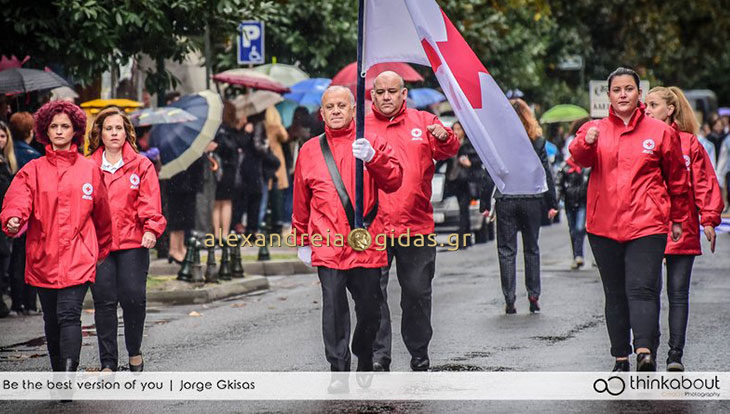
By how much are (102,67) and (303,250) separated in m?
9.35

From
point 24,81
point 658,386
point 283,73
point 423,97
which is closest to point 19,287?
point 24,81

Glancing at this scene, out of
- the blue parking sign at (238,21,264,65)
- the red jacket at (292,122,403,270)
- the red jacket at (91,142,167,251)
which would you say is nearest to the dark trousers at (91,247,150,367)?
the red jacket at (91,142,167,251)

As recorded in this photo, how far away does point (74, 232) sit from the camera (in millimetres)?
8625

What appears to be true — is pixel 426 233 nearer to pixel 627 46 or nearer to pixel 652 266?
pixel 652 266

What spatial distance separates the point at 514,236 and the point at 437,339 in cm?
217

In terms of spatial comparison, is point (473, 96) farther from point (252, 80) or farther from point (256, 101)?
point (252, 80)

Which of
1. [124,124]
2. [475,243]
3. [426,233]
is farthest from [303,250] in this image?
[475,243]

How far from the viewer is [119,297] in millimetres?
9398

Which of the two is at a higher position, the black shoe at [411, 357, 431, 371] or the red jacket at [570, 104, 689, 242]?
the red jacket at [570, 104, 689, 242]

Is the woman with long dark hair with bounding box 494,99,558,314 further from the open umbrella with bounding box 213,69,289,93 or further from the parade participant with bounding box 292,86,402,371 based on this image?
the open umbrella with bounding box 213,69,289,93

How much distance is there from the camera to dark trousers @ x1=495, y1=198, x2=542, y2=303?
43.2ft

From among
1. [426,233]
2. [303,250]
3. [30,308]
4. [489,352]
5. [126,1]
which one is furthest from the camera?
[126,1]

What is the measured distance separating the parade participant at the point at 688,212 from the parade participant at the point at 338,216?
1.98m

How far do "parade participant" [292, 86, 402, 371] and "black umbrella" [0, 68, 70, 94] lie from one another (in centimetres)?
800
